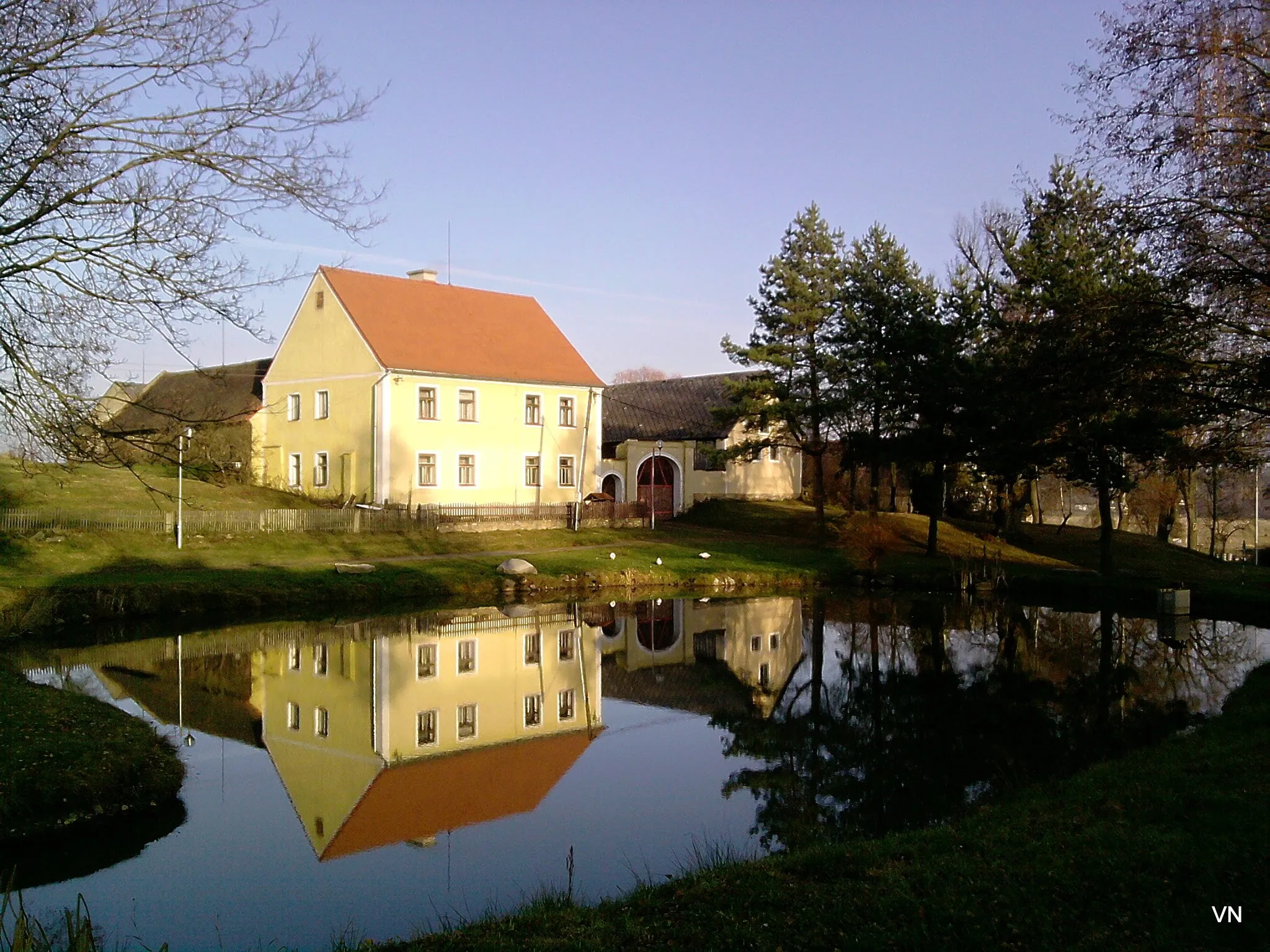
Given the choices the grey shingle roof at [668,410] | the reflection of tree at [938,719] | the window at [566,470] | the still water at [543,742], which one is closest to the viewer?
the still water at [543,742]

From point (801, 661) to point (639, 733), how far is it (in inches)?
222

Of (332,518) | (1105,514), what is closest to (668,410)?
(332,518)

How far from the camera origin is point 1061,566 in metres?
30.1


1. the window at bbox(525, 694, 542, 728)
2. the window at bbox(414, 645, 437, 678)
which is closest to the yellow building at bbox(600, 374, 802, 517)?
the window at bbox(414, 645, 437, 678)

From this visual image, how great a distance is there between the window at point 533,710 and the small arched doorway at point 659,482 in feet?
81.8

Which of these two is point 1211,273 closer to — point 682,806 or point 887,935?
point 682,806

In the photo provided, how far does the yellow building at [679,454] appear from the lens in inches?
1622

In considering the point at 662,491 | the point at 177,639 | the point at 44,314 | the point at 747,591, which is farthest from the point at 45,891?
the point at 662,491

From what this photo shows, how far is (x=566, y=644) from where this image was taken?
19344 mm

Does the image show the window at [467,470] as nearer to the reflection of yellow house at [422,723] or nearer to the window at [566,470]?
the window at [566,470]

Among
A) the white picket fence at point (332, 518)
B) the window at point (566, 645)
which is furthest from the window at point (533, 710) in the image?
the white picket fence at point (332, 518)

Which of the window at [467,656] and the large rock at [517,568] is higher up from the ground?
the large rock at [517,568]

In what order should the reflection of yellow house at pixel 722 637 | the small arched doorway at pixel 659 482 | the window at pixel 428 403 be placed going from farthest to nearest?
the small arched doorway at pixel 659 482 < the window at pixel 428 403 < the reflection of yellow house at pixel 722 637

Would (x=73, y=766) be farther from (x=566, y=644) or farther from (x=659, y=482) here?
(x=659, y=482)
